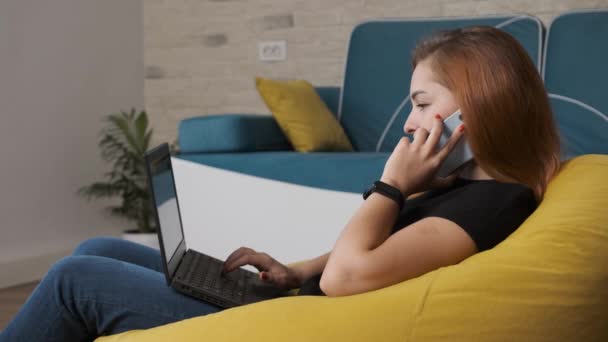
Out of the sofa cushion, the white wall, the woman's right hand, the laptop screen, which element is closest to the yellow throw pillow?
the sofa cushion

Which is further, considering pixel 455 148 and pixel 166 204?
pixel 166 204

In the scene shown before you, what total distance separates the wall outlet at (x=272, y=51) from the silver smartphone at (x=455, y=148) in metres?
3.33

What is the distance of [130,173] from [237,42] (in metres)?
0.99

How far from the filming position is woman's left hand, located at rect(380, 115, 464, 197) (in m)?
1.35

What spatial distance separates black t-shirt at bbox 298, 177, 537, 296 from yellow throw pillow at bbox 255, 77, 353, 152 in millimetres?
2327

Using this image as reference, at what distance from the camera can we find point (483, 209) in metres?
1.26

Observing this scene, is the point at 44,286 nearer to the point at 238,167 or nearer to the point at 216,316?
the point at 216,316

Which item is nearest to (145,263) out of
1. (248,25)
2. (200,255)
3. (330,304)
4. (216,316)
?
(200,255)

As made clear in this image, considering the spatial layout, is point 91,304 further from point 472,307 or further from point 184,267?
point 472,307

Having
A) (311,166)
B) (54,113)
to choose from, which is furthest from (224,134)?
(54,113)

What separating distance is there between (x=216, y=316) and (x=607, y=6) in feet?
10.0

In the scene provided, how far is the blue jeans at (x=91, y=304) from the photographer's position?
1.35 meters

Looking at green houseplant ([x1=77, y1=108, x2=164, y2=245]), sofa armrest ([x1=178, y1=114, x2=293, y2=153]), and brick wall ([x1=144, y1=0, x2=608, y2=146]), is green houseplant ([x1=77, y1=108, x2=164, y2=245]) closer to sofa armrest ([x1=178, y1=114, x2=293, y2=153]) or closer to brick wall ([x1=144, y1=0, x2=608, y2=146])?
brick wall ([x1=144, y1=0, x2=608, y2=146])

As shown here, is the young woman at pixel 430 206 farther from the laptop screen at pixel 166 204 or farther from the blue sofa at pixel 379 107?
the blue sofa at pixel 379 107
